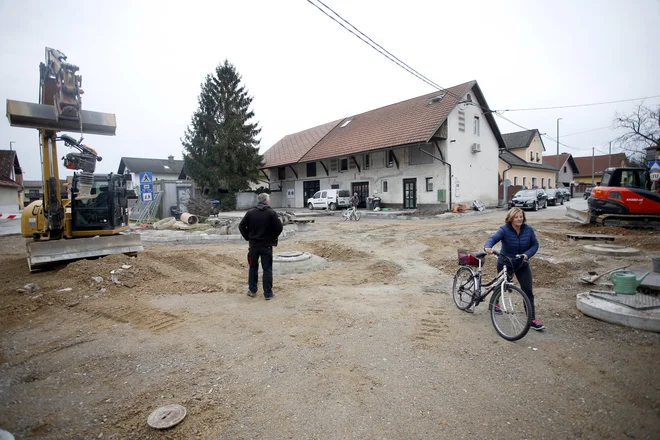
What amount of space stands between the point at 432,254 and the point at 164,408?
28.1ft

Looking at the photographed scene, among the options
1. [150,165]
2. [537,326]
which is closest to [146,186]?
[537,326]

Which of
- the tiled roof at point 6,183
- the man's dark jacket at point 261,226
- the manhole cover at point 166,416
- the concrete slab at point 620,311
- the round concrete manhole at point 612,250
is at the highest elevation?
the tiled roof at point 6,183

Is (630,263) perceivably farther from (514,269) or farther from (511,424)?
(511,424)

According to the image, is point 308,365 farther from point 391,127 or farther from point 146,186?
point 391,127

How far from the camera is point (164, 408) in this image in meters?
3.17

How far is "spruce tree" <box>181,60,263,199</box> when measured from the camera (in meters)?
32.6

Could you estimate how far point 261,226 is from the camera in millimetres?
6176

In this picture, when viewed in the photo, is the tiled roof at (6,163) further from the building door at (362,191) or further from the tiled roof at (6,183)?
the building door at (362,191)

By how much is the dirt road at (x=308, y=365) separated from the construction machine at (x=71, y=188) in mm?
1071

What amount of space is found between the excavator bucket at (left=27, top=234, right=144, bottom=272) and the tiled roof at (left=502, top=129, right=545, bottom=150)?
1836 inches

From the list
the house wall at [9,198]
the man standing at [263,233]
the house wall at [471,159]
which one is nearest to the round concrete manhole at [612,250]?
the man standing at [263,233]

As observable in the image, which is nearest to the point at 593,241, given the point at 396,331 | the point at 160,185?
the point at 396,331

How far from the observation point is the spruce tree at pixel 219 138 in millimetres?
32594

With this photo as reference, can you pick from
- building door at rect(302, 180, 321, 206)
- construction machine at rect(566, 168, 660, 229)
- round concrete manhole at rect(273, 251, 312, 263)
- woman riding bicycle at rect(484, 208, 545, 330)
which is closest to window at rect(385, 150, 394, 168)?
building door at rect(302, 180, 321, 206)
